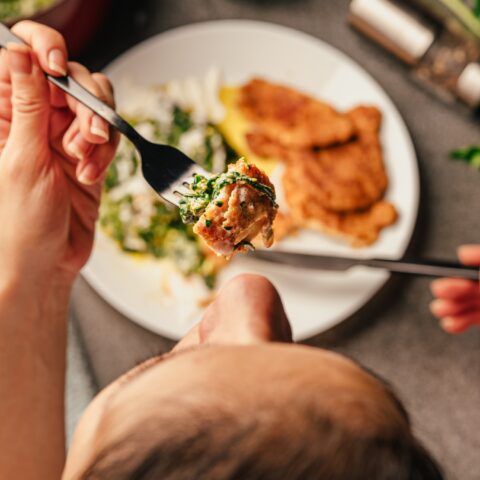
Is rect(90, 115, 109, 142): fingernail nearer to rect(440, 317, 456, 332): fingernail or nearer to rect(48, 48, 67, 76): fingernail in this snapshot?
rect(48, 48, 67, 76): fingernail

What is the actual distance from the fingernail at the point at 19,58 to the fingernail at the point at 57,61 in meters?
0.04

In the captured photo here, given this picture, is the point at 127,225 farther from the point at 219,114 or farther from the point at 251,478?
the point at 251,478

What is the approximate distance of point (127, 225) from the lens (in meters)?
1.59

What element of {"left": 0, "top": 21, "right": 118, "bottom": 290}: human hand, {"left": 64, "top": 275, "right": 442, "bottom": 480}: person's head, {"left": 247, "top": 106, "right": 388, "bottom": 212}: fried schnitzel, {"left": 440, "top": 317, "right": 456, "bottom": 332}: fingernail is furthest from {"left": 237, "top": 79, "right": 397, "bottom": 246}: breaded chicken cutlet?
{"left": 64, "top": 275, "right": 442, "bottom": 480}: person's head

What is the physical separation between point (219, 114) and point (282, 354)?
1066 mm

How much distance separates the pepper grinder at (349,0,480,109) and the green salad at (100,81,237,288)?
1.61 feet

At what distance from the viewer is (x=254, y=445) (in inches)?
26.9

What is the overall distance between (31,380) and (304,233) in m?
0.71

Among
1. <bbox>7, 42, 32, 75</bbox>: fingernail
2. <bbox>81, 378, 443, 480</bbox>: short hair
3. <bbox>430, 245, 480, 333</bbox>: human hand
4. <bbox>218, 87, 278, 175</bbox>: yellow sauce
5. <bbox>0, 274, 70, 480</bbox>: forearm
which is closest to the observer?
<bbox>81, 378, 443, 480</bbox>: short hair

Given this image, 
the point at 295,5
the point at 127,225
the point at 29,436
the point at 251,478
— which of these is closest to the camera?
the point at 251,478

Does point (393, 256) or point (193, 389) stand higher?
point (193, 389)

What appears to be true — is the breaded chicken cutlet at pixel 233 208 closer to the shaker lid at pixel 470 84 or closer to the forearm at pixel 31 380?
the forearm at pixel 31 380

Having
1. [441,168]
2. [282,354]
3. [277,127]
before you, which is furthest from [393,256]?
[282,354]

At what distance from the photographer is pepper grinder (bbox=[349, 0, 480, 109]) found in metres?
1.56
